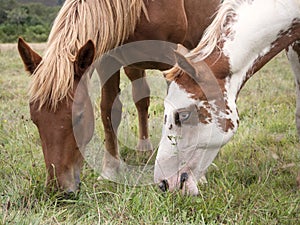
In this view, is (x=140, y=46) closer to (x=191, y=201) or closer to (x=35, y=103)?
(x=35, y=103)

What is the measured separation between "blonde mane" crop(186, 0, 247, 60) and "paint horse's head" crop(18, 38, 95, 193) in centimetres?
66

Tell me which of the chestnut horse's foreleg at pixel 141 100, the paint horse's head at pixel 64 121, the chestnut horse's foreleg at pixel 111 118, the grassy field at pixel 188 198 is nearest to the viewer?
the grassy field at pixel 188 198

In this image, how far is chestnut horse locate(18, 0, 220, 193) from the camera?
2.64m

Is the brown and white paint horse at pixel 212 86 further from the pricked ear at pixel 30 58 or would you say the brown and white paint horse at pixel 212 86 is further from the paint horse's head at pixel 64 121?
the pricked ear at pixel 30 58

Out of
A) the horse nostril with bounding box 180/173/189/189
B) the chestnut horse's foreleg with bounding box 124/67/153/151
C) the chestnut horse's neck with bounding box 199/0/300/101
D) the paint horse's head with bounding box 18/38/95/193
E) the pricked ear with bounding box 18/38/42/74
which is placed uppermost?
the chestnut horse's neck with bounding box 199/0/300/101

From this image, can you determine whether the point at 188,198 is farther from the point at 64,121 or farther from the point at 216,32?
the point at 216,32

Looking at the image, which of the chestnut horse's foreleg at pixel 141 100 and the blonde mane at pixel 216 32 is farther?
the chestnut horse's foreleg at pixel 141 100

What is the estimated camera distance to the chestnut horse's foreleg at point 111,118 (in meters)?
3.93

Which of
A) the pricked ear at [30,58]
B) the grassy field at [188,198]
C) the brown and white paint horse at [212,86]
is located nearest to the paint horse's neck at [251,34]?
the brown and white paint horse at [212,86]

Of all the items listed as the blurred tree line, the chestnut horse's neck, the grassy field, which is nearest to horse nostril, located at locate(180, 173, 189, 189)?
the grassy field

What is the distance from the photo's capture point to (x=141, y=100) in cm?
459

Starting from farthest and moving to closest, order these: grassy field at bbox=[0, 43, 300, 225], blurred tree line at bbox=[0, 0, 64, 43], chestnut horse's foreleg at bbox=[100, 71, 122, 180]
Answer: blurred tree line at bbox=[0, 0, 64, 43]
chestnut horse's foreleg at bbox=[100, 71, 122, 180]
grassy field at bbox=[0, 43, 300, 225]

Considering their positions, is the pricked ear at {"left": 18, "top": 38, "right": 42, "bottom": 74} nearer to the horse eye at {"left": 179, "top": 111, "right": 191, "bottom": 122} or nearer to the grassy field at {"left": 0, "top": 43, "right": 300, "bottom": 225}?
the grassy field at {"left": 0, "top": 43, "right": 300, "bottom": 225}

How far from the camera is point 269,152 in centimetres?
392
